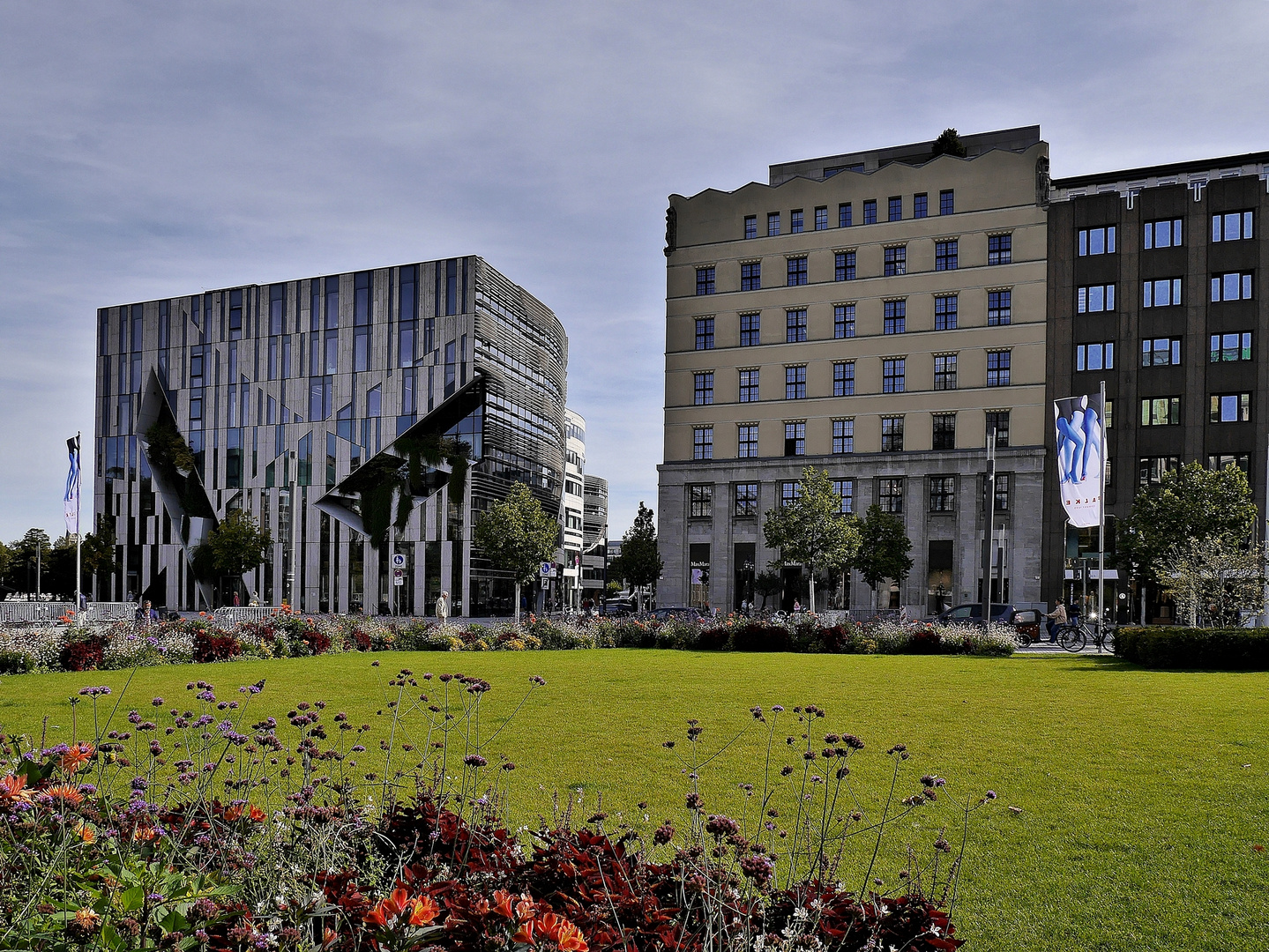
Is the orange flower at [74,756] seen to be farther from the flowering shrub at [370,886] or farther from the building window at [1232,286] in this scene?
the building window at [1232,286]

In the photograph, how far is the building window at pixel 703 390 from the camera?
67125 millimetres

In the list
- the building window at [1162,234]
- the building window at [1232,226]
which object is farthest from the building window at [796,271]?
the building window at [1232,226]

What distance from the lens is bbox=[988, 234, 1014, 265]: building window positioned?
60.9 meters

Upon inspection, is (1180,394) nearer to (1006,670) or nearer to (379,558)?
(1006,670)

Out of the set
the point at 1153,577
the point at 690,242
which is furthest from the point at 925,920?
the point at 690,242

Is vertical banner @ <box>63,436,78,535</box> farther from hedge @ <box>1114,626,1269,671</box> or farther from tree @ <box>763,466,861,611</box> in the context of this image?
hedge @ <box>1114,626,1269,671</box>

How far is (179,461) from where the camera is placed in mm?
76438

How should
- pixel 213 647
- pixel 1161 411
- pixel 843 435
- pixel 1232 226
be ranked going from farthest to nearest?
pixel 843 435 < pixel 1161 411 < pixel 1232 226 < pixel 213 647

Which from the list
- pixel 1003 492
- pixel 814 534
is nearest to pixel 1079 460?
pixel 814 534

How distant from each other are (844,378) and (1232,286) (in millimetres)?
22436

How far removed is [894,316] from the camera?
63.3m

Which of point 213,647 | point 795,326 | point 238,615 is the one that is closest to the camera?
point 213,647

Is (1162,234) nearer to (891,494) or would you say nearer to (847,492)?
(891,494)

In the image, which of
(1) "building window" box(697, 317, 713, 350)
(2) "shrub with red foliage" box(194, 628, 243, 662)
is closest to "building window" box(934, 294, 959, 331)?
(1) "building window" box(697, 317, 713, 350)
